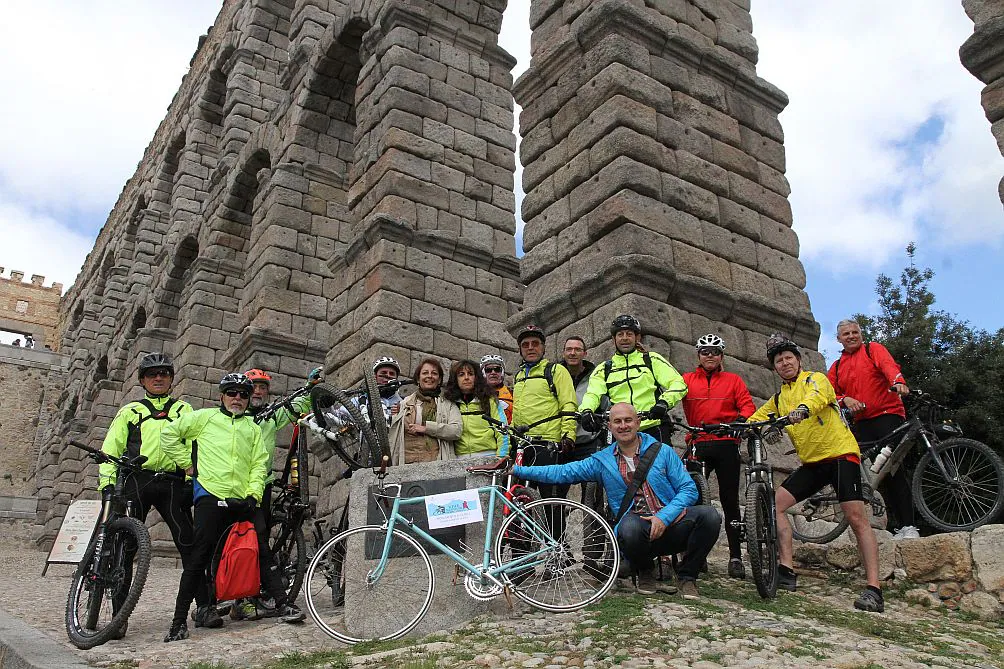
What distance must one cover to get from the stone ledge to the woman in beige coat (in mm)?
2154

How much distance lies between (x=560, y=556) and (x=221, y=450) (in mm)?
2548

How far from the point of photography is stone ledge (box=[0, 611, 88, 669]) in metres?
4.19

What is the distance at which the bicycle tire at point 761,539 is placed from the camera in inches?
173

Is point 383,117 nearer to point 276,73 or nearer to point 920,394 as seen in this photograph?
point 920,394

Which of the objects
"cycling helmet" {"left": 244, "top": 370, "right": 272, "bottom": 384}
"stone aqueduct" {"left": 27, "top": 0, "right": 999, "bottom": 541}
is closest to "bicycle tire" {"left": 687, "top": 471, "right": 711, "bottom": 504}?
"stone aqueduct" {"left": 27, "top": 0, "right": 999, "bottom": 541}

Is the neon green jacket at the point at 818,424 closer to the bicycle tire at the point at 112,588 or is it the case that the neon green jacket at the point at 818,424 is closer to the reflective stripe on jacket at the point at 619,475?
the reflective stripe on jacket at the point at 619,475

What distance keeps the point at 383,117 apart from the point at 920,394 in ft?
24.0

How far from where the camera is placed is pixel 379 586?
174 inches

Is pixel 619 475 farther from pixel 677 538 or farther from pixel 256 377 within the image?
pixel 256 377

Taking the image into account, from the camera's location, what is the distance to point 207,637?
4941 mm

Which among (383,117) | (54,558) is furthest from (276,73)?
(54,558)

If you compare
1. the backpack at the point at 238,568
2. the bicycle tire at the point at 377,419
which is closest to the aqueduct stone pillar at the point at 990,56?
the bicycle tire at the point at 377,419

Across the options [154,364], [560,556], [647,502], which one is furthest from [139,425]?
[647,502]

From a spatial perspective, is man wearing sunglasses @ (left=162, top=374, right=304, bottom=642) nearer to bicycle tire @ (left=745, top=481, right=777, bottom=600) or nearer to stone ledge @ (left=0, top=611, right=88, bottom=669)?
stone ledge @ (left=0, top=611, right=88, bottom=669)
